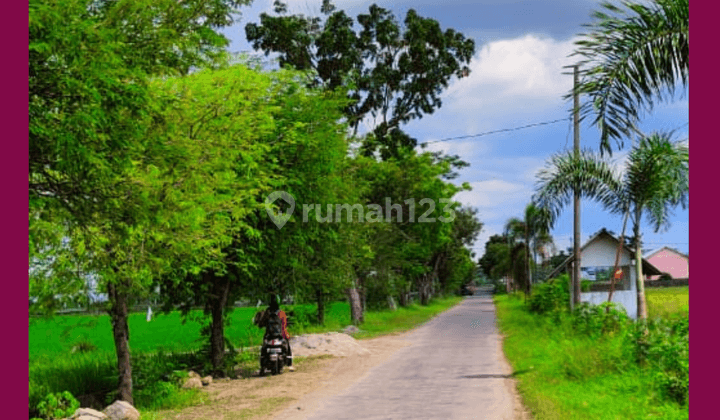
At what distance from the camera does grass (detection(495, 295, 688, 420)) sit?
10414 mm

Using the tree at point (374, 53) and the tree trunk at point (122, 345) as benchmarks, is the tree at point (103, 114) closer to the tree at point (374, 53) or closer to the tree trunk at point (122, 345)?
the tree trunk at point (122, 345)

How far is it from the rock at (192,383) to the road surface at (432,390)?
3.19 meters

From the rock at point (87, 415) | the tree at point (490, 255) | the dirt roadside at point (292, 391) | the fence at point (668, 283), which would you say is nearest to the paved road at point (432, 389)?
the dirt roadside at point (292, 391)

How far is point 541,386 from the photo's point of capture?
13.3 metres

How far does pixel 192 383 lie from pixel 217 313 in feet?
10.5

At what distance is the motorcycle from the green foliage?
20.8ft

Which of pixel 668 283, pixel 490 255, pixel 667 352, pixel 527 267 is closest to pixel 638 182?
pixel 667 352

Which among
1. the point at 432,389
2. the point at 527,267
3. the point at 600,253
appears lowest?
the point at 432,389

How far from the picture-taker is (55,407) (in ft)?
36.1

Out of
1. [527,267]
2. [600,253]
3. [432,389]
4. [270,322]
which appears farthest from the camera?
[527,267]

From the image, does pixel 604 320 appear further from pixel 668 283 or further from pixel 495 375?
pixel 668 283

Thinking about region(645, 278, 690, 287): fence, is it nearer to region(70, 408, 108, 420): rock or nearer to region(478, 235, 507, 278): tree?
region(478, 235, 507, 278): tree

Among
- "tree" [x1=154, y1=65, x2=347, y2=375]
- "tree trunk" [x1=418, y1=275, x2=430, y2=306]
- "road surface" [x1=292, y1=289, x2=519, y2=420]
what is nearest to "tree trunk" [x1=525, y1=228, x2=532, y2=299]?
"tree trunk" [x1=418, y1=275, x2=430, y2=306]

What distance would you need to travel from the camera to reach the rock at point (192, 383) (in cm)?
1513
